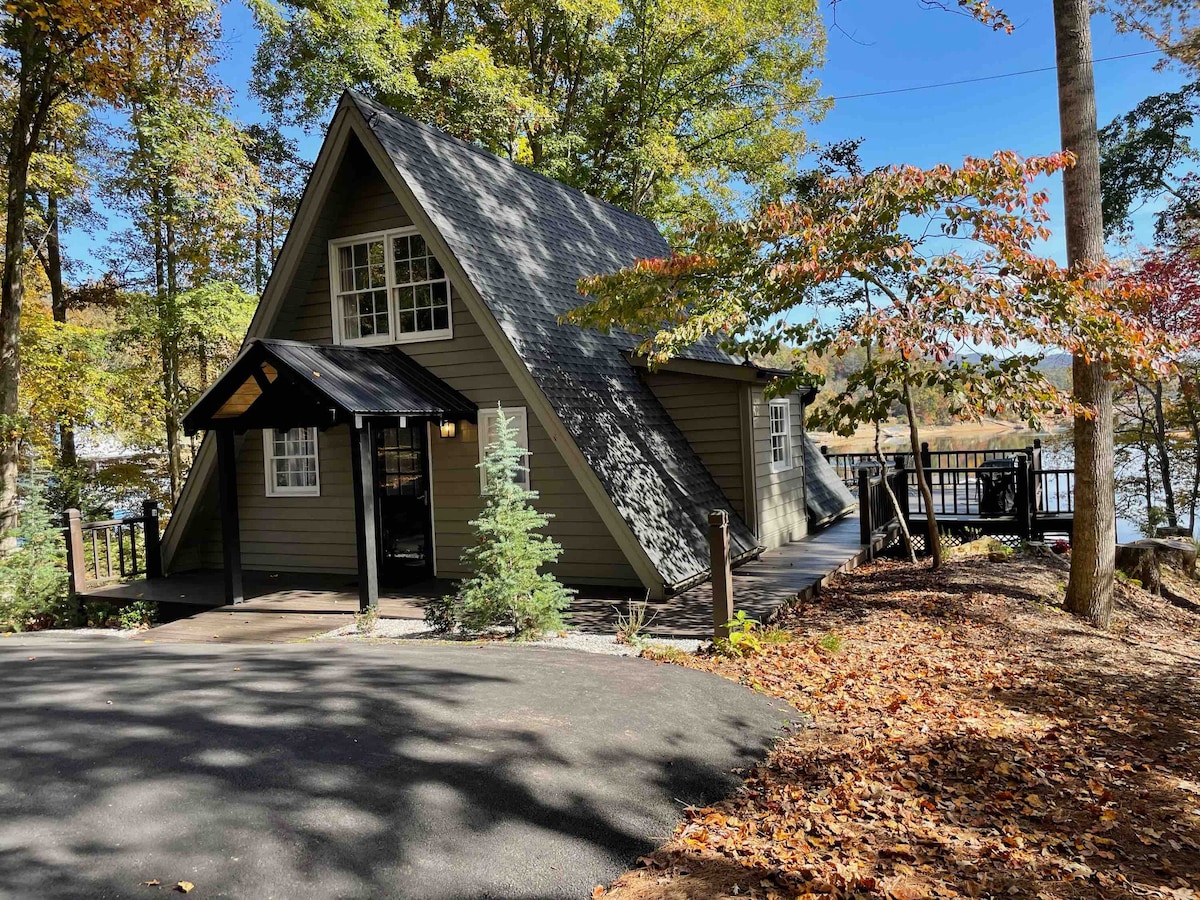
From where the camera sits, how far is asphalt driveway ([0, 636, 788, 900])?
7.70 feet

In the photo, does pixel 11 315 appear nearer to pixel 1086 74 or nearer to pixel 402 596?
pixel 402 596

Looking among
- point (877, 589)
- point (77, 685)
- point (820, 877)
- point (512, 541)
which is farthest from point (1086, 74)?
point (77, 685)

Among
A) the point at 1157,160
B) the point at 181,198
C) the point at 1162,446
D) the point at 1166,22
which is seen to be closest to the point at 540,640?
the point at 181,198

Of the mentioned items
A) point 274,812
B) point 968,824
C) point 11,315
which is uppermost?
point 11,315

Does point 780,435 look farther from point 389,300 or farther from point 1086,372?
point 389,300

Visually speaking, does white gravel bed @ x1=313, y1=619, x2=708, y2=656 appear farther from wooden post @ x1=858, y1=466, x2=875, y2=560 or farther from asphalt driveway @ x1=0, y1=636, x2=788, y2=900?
wooden post @ x1=858, y1=466, x2=875, y2=560

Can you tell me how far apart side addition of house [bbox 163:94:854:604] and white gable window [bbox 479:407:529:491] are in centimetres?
4

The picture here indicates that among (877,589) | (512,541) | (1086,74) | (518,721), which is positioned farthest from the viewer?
(877,589)

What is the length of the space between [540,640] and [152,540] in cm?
703

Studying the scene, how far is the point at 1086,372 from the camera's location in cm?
734

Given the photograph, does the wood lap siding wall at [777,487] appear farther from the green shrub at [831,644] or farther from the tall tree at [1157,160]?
the tall tree at [1157,160]

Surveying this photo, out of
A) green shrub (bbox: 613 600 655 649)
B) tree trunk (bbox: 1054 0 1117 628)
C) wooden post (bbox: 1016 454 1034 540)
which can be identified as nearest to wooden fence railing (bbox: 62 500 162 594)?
green shrub (bbox: 613 600 655 649)

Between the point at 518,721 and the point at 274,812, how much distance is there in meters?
1.39

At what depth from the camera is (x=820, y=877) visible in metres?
2.76
